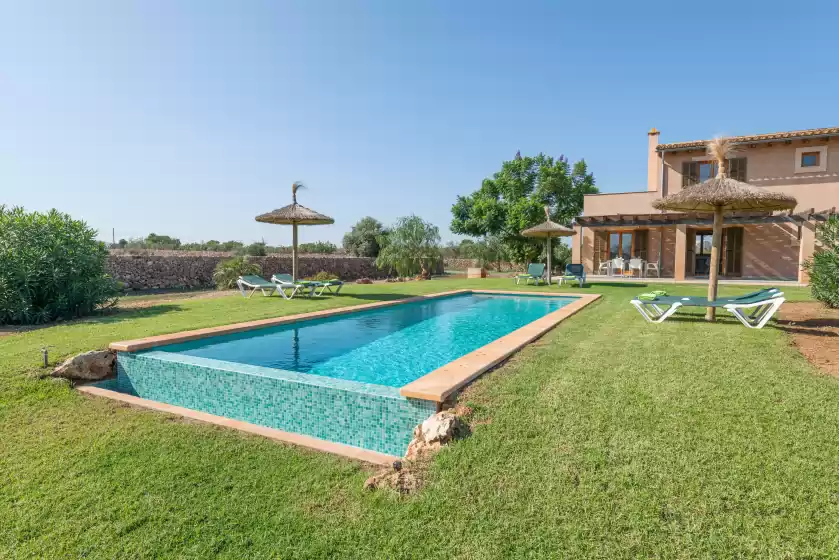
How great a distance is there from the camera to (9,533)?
2.60 m

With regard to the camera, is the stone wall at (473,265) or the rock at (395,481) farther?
the stone wall at (473,265)

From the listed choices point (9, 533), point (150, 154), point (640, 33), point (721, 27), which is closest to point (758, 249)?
point (721, 27)

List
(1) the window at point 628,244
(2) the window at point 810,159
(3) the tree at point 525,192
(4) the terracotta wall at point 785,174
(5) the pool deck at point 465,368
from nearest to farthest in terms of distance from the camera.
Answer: (5) the pool deck at point 465,368, (4) the terracotta wall at point 785,174, (2) the window at point 810,159, (1) the window at point 628,244, (3) the tree at point 525,192

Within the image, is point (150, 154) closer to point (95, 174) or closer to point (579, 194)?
point (95, 174)

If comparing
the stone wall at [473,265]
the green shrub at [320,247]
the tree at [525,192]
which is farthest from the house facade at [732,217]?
the green shrub at [320,247]

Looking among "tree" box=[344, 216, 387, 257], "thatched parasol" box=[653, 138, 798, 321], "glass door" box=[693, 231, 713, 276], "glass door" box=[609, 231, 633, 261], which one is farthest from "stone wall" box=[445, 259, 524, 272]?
"thatched parasol" box=[653, 138, 798, 321]

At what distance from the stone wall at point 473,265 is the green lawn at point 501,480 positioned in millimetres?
26184

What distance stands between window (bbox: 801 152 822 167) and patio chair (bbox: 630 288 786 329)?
16.2 metres

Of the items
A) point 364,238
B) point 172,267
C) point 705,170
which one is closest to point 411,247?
point 172,267

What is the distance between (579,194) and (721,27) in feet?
56.1

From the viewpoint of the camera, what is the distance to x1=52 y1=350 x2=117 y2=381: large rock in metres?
5.34

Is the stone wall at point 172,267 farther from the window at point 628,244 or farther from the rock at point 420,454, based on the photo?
the rock at point 420,454

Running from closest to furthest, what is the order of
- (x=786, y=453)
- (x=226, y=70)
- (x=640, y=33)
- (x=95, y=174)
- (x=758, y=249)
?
(x=786, y=453)
(x=226, y=70)
(x=640, y=33)
(x=758, y=249)
(x=95, y=174)

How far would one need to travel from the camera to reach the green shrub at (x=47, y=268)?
28.3 feet
